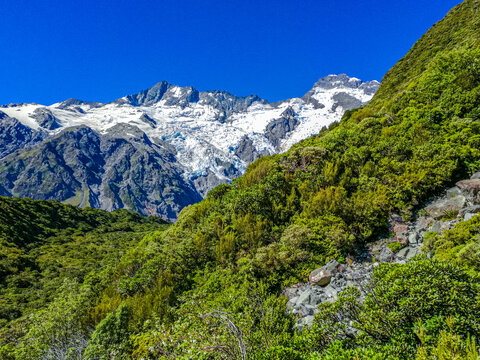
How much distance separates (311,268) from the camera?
11891mm

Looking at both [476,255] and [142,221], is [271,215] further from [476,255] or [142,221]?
[142,221]

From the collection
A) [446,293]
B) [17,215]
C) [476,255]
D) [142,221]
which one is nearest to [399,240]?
[476,255]

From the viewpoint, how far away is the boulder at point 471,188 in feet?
33.8

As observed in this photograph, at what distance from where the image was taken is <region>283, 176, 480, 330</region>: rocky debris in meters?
9.87

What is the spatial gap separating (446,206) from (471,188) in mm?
1316

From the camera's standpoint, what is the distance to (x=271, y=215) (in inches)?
627

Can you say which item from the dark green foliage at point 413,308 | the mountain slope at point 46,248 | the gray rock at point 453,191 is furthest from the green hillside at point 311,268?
the mountain slope at point 46,248

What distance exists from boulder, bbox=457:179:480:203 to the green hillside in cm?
78

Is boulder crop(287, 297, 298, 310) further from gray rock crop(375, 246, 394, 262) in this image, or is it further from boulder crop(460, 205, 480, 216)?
boulder crop(460, 205, 480, 216)

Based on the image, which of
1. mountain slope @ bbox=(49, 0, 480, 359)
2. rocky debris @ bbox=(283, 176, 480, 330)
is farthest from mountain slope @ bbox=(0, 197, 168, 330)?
rocky debris @ bbox=(283, 176, 480, 330)

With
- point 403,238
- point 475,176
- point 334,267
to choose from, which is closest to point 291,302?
point 334,267

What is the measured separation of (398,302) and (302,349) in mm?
2589

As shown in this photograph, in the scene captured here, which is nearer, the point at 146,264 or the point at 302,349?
the point at 302,349

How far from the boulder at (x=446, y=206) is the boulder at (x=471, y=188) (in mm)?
293
